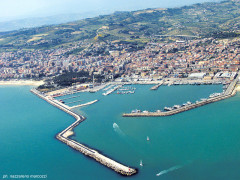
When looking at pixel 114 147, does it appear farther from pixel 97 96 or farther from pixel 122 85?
pixel 122 85

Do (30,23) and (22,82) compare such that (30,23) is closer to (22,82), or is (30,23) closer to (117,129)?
(22,82)

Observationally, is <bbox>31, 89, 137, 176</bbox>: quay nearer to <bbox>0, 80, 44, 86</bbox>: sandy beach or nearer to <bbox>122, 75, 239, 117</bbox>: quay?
<bbox>122, 75, 239, 117</bbox>: quay

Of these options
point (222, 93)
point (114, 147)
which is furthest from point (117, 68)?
point (114, 147)

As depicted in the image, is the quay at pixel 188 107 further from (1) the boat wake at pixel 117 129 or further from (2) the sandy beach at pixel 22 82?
(2) the sandy beach at pixel 22 82

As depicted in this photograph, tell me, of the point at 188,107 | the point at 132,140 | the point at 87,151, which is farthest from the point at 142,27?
the point at 87,151

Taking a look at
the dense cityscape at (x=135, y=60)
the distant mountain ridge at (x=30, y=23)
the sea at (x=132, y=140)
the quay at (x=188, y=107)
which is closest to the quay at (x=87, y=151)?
the sea at (x=132, y=140)

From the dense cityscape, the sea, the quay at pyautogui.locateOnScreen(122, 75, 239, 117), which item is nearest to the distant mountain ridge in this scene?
the dense cityscape
